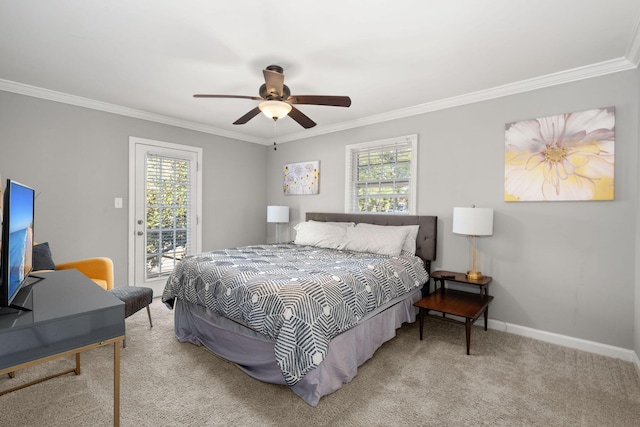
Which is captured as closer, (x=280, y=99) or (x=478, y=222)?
(x=280, y=99)

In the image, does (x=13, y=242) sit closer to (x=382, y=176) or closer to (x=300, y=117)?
(x=300, y=117)

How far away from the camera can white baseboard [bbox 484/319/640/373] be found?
2.61 meters

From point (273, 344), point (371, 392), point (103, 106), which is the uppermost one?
point (103, 106)

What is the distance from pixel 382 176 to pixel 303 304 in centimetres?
264

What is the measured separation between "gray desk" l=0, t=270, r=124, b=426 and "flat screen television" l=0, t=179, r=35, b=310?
86 millimetres

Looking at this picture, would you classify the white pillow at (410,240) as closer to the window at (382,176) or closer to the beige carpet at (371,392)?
the window at (382,176)

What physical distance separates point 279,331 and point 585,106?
3.24 m

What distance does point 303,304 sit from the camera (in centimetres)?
198

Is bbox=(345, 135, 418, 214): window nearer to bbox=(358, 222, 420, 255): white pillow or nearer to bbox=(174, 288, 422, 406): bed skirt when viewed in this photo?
bbox=(358, 222, 420, 255): white pillow

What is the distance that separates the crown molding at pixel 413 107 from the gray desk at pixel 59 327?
9.75 ft

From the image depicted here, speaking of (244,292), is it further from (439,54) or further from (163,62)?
(439,54)

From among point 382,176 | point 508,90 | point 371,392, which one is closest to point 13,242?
point 371,392

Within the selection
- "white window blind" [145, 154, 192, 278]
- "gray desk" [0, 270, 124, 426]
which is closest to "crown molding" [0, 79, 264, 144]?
"white window blind" [145, 154, 192, 278]

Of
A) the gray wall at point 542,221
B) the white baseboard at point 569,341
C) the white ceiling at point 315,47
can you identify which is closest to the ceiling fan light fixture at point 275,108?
the white ceiling at point 315,47
